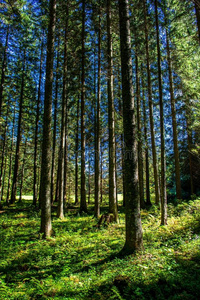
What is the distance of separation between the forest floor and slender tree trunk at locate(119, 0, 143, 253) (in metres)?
0.51

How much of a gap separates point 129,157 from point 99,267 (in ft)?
10.3

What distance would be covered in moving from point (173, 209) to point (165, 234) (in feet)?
13.8

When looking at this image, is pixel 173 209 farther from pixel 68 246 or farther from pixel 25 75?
pixel 25 75

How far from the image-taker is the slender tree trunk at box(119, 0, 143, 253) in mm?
5070

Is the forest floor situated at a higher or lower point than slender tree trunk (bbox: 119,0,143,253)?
lower

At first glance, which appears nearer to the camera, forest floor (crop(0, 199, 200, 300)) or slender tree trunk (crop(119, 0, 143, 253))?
forest floor (crop(0, 199, 200, 300))

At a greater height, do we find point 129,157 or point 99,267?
point 129,157

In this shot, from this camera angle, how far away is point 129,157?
208 inches

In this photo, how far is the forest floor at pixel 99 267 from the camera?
3523 mm

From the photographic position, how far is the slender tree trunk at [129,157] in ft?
16.6

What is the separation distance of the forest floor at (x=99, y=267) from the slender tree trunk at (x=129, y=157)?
1.67ft

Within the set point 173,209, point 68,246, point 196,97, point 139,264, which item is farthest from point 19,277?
point 196,97

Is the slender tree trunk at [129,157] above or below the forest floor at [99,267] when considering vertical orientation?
above

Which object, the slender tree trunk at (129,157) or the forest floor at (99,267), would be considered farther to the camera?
the slender tree trunk at (129,157)
